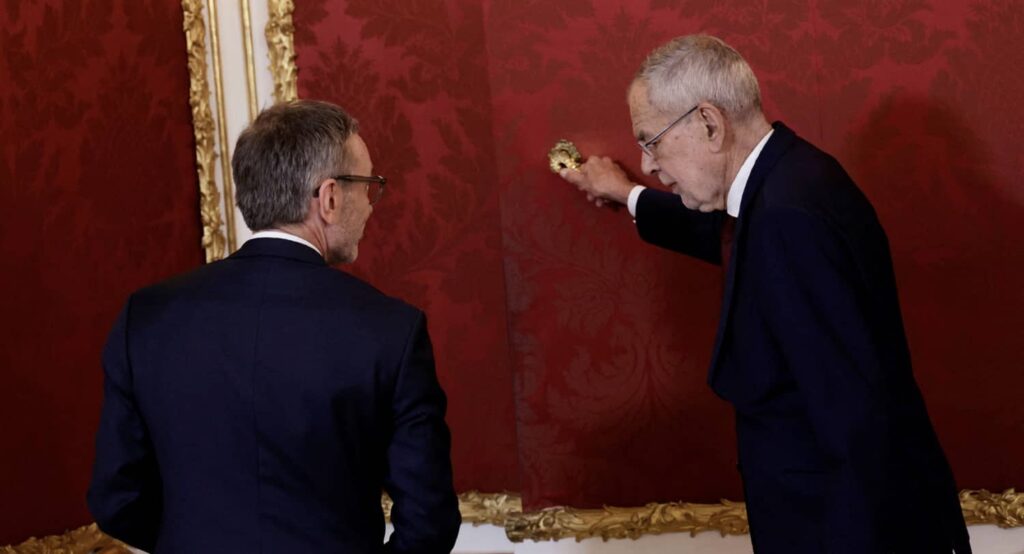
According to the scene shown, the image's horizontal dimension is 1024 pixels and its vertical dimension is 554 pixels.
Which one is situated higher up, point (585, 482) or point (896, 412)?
point (896, 412)

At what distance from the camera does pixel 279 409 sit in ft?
6.01

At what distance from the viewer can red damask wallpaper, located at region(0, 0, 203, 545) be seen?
2852 millimetres

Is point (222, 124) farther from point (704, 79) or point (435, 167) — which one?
point (704, 79)

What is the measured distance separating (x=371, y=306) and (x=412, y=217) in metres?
1.32

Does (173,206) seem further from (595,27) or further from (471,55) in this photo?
(595,27)

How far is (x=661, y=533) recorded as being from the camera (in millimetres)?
2951

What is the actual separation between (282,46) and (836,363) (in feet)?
6.02

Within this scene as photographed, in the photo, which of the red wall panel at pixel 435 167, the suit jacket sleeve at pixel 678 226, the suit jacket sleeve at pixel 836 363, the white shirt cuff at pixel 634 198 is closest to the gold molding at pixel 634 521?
the red wall panel at pixel 435 167

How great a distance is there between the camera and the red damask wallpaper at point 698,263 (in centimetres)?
276

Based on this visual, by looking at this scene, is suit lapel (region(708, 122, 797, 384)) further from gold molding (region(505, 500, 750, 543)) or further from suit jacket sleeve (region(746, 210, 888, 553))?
gold molding (region(505, 500, 750, 543))

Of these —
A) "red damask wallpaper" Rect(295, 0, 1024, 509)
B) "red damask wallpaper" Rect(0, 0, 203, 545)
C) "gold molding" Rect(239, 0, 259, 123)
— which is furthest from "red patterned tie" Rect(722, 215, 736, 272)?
"red damask wallpaper" Rect(0, 0, 203, 545)

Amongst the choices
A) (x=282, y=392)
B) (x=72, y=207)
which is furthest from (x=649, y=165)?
(x=72, y=207)

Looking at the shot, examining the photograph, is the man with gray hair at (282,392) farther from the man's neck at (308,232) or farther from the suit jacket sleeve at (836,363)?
the suit jacket sleeve at (836,363)

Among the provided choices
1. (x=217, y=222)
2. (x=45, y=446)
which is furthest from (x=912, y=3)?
(x=45, y=446)
